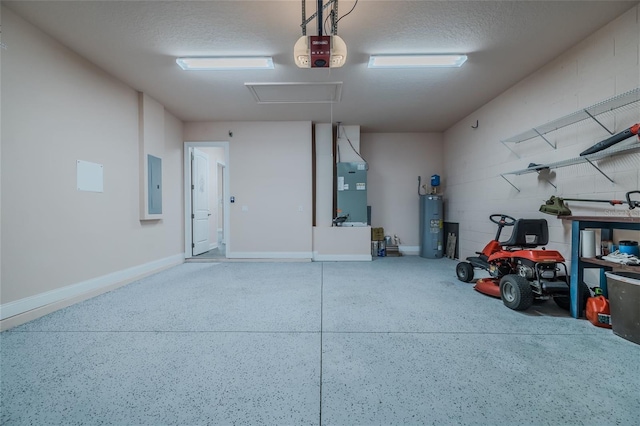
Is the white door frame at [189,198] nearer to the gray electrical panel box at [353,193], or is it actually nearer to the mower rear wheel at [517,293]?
the gray electrical panel box at [353,193]

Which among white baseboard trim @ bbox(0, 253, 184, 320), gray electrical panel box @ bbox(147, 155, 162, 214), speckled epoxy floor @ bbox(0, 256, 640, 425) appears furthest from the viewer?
gray electrical panel box @ bbox(147, 155, 162, 214)

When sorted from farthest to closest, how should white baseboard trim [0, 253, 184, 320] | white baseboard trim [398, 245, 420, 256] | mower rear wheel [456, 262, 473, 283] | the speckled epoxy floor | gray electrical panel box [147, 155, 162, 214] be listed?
white baseboard trim [398, 245, 420, 256] < gray electrical panel box [147, 155, 162, 214] < mower rear wheel [456, 262, 473, 283] < white baseboard trim [0, 253, 184, 320] < the speckled epoxy floor

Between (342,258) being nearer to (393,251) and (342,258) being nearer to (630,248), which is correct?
A: (393,251)

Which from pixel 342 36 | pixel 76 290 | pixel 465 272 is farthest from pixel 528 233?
pixel 76 290

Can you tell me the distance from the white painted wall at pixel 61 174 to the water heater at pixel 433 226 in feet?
17.6

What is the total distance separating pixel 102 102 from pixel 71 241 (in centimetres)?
182

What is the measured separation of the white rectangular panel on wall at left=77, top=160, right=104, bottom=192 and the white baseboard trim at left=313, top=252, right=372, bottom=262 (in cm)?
356

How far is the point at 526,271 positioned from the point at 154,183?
17.0 feet

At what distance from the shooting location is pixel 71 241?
9.00 feet

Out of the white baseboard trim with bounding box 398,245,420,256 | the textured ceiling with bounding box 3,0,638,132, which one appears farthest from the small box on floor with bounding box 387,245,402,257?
the textured ceiling with bounding box 3,0,638,132

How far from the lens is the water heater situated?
17.4 feet

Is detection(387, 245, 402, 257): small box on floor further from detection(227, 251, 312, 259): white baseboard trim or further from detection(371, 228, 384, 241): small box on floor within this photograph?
detection(227, 251, 312, 259): white baseboard trim

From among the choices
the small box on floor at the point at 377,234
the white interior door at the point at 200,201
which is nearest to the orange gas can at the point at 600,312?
the small box on floor at the point at 377,234

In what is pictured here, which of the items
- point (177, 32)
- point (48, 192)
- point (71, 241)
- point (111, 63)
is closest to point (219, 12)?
point (177, 32)
